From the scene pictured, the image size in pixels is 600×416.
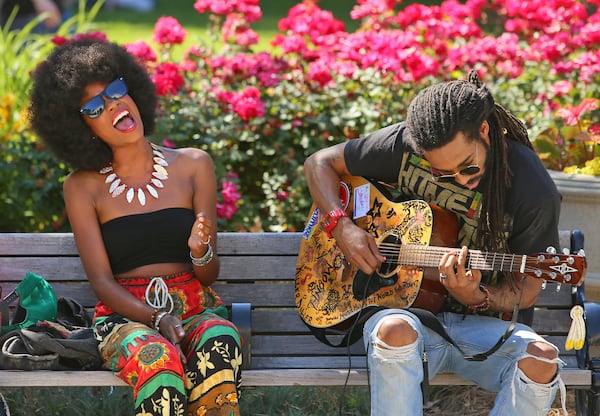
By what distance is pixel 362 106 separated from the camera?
17.1 feet

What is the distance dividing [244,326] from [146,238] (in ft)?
1.71

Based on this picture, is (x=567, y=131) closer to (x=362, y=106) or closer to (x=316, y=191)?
(x=362, y=106)

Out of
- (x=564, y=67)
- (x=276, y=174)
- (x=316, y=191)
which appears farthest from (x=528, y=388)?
(x=564, y=67)

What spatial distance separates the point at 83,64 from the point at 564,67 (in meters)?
2.75

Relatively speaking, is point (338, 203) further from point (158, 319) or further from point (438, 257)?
point (158, 319)

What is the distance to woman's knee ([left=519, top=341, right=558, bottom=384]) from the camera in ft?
11.0

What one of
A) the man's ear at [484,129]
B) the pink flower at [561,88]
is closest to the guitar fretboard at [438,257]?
the man's ear at [484,129]

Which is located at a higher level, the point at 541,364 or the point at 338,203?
the point at 338,203

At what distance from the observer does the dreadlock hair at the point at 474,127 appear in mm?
3457

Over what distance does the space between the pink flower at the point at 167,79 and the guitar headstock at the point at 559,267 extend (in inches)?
94.6

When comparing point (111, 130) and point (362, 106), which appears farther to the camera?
point (362, 106)

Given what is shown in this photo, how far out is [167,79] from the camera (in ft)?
16.7

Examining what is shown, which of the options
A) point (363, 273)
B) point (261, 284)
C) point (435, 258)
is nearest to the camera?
point (435, 258)

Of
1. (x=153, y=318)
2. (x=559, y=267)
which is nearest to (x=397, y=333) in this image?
(x=559, y=267)
